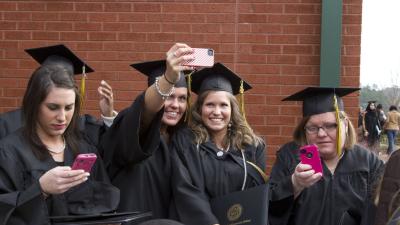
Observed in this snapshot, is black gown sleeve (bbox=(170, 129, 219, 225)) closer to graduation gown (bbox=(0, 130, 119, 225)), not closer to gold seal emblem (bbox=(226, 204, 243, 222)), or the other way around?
gold seal emblem (bbox=(226, 204, 243, 222))

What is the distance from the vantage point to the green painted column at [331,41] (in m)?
5.12

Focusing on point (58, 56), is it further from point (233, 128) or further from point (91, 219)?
point (91, 219)

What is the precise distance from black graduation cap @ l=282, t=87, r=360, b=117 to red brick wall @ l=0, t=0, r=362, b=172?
1.26 m

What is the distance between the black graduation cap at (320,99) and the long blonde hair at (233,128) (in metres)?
0.44

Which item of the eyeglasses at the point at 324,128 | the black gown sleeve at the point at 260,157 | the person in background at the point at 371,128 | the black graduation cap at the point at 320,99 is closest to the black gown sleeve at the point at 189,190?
the black gown sleeve at the point at 260,157

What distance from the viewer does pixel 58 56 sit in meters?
3.88

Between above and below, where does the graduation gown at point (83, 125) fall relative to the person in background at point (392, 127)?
above

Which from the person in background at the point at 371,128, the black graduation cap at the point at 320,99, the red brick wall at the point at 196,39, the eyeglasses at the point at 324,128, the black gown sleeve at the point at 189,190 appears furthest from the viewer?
the person in background at the point at 371,128

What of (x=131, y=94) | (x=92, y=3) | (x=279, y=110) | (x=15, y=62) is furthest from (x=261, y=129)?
(x=15, y=62)

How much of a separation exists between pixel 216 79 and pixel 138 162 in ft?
2.98

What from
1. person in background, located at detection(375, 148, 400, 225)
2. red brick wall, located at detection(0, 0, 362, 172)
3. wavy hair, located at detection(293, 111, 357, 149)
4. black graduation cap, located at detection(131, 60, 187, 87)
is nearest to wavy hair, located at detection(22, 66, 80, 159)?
black graduation cap, located at detection(131, 60, 187, 87)

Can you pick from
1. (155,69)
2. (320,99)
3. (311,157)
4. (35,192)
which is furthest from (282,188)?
(35,192)

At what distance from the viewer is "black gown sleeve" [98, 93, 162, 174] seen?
338 centimetres

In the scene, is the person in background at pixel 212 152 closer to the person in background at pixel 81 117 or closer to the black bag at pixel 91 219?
the person in background at pixel 81 117
